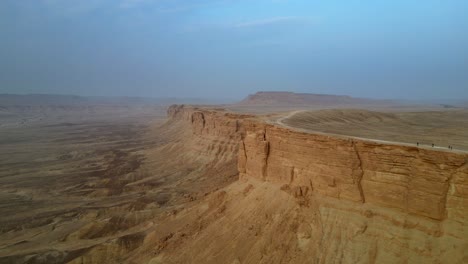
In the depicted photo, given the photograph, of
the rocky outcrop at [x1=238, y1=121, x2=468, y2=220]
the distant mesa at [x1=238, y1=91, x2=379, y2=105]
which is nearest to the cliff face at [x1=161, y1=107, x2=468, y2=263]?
the rocky outcrop at [x1=238, y1=121, x2=468, y2=220]

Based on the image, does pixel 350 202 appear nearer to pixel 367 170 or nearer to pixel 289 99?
pixel 367 170

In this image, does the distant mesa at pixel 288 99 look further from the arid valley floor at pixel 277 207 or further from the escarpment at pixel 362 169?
the escarpment at pixel 362 169

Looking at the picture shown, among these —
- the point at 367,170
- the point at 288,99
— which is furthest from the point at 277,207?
the point at 288,99

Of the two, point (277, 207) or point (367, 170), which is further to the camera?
point (277, 207)

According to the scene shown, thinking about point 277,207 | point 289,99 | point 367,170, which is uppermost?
point 367,170

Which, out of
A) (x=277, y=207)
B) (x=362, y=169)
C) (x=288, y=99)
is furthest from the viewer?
(x=288, y=99)

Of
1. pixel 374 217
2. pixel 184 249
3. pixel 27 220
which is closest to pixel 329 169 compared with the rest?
pixel 374 217

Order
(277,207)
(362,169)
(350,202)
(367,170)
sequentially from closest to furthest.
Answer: (367,170)
(362,169)
(350,202)
(277,207)

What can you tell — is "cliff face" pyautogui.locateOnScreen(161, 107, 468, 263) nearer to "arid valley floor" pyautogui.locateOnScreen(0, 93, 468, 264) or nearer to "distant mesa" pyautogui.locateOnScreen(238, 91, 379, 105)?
"arid valley floor" pyautogui.locateOnScreen(0, 93, 468, 264)

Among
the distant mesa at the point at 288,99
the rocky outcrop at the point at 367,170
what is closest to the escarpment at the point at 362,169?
the rocky outcrop at the point at 367,170
